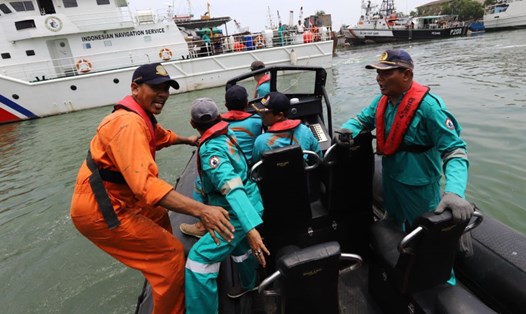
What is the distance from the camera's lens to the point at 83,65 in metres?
14.1

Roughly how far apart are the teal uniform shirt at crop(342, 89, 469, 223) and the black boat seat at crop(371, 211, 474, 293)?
0.25m

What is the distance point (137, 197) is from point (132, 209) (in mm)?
171

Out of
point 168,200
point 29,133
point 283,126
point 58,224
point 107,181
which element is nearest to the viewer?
point 168,200

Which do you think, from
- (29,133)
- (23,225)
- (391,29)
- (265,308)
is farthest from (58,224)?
(391,29)

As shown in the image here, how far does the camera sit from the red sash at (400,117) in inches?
74.4

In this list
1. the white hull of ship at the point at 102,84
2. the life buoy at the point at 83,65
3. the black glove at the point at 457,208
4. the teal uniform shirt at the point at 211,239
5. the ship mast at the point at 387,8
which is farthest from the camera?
the ship mast at the point at 387,8

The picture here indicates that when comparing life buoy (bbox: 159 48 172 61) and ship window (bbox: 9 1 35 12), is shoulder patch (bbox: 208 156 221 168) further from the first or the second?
ship window (bbox: 9 1 35 12)

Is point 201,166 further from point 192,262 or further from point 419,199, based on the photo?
point 419,199

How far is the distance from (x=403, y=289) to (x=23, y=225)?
18.5ft

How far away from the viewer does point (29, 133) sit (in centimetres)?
1114

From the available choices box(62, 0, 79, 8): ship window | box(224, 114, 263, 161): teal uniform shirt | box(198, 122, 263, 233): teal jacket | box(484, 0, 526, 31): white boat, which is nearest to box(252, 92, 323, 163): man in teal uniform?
box(224, 114, 263, 161): teal uniform shirt

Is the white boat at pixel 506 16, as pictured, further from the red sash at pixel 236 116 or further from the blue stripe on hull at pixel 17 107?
the blue stripe on hull at pixel 17 107

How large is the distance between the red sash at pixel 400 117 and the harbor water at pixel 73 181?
2.79 metres

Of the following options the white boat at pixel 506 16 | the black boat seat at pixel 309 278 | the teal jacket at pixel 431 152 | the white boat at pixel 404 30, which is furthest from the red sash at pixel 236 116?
the white boat at pixel 506 16
